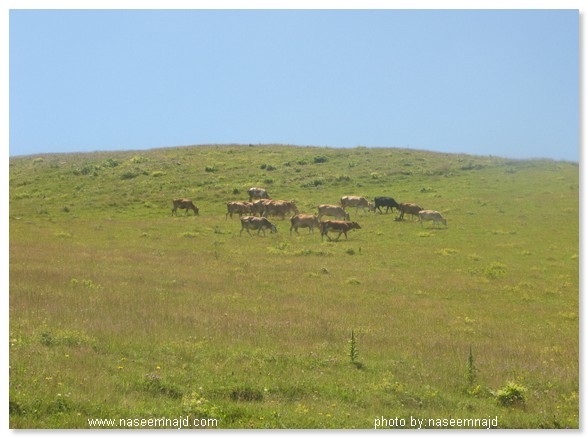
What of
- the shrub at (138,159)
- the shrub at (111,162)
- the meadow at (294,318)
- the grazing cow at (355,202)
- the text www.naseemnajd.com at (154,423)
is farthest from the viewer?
the shrub at (138,159)

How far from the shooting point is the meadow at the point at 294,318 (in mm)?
9023

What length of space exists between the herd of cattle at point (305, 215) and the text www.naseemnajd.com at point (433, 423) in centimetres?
2218

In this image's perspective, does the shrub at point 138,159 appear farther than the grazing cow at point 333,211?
Yes

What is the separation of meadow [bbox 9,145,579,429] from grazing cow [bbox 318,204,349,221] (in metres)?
1.44

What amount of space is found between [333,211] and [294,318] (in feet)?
79.4

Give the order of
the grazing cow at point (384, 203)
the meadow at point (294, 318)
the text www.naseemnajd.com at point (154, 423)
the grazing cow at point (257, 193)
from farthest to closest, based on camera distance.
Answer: the grazing cow at point (257, 193)
the grazing cow at point (384, 203)
the meadow at point (294, 318)
the text www.naseemnajd.com at point (154, 423)

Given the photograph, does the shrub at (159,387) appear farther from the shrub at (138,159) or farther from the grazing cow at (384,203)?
the shrub at (138,159)

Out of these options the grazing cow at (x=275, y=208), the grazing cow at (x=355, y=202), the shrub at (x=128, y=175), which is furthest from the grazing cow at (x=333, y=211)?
the shrub at (x=128, y=175)

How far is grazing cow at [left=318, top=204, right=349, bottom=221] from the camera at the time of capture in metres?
38.4

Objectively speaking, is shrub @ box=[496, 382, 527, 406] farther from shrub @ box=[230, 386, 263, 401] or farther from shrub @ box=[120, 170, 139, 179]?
shrub @ box=[120, 170, 139, 179]

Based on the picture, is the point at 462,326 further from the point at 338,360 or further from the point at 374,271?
the point at 374,271

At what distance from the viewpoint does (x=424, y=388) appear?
33.1 feet

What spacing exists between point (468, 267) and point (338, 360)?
14707mm

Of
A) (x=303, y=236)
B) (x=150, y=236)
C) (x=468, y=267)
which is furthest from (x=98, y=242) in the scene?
(x=468, y=267)
